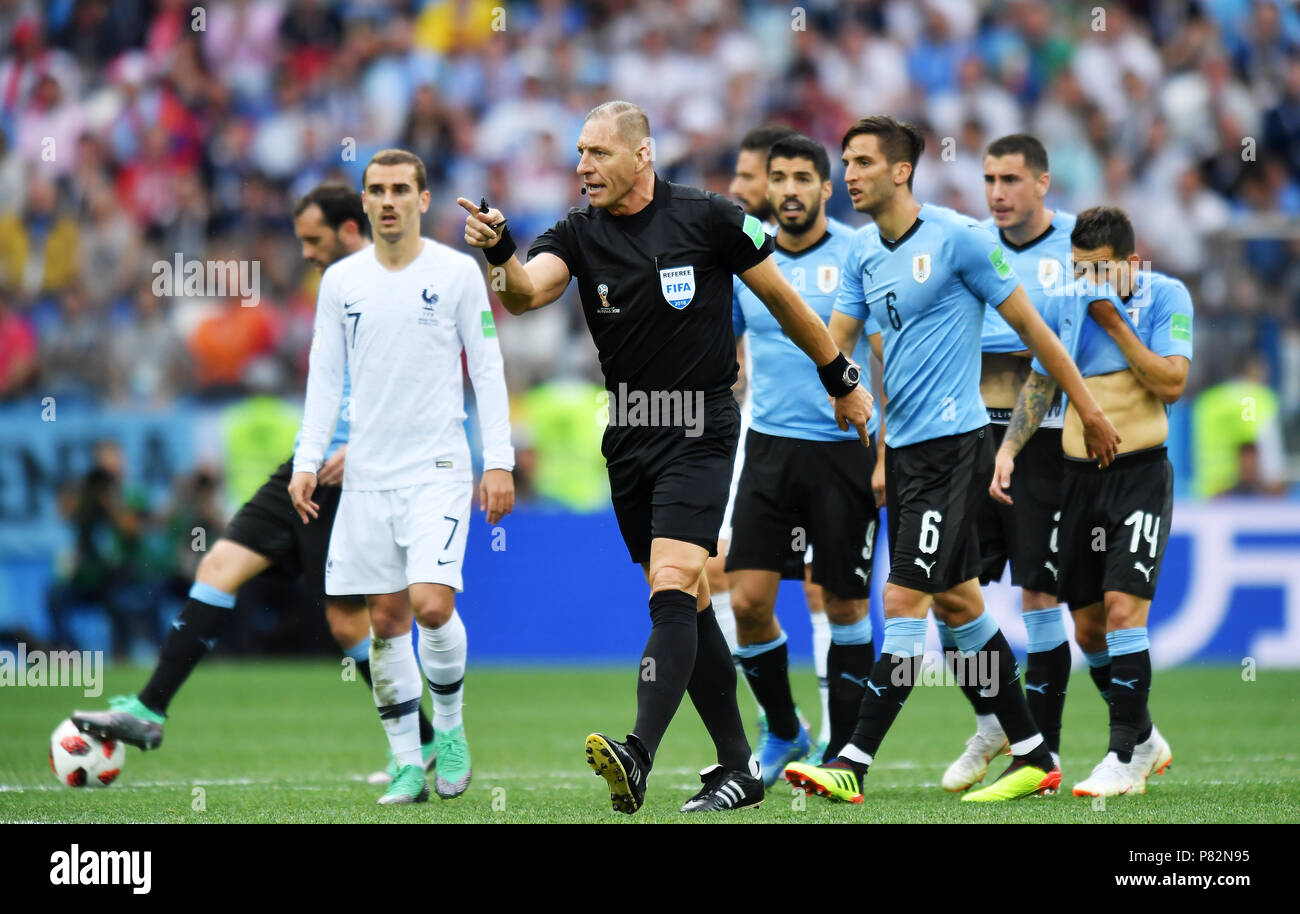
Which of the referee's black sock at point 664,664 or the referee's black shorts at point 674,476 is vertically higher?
the referee's black shorts at point 674,476

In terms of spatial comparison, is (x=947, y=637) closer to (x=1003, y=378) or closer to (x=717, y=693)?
(x=717, y=693)

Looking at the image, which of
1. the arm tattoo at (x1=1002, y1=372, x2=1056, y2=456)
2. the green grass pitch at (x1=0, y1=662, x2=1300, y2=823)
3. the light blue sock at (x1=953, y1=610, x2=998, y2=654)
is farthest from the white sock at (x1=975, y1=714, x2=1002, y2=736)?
the arm tattoo at (x1=1002, y1=372, x2=1056, y2=456)

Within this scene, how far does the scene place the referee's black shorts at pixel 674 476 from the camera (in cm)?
629

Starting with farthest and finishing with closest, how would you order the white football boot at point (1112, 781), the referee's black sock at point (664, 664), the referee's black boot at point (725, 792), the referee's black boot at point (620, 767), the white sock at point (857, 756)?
1. the white football boot at point (1112, 781)
2. the white sock at point (857, 756)
3. the referee's black boot at point (725, 792)
4. the referee's black sock at point (664, 664)
5. the referee's black boot at point (620, 767)

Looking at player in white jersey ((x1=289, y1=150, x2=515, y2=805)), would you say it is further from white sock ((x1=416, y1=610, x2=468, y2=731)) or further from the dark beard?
the dark beard

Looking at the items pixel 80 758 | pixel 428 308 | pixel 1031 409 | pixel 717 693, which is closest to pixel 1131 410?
pixel 1031 409

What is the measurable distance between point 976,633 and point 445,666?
2.26 meters

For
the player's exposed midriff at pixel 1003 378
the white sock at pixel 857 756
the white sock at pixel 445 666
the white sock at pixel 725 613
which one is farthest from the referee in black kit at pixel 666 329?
the white sock at pixel 725 613

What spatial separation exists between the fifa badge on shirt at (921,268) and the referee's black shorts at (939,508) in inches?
26.4

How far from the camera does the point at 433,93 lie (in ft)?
59.3

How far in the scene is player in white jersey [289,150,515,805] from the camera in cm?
728

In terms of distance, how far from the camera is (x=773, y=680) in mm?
7969

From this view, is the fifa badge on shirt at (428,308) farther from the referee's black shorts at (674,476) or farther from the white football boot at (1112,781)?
the white football boot at (1112,781)

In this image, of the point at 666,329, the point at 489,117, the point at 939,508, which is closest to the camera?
the point at 666,329
